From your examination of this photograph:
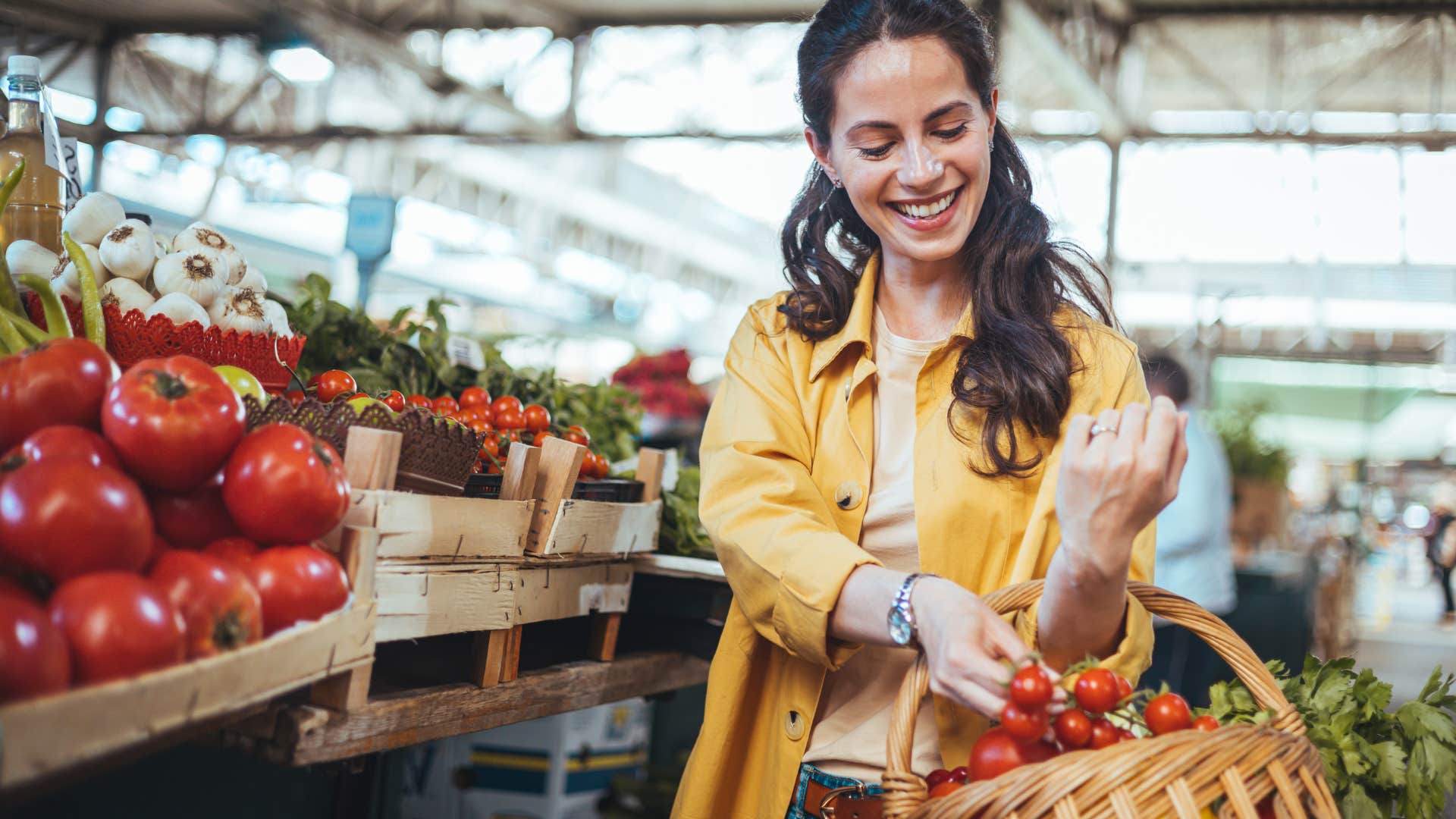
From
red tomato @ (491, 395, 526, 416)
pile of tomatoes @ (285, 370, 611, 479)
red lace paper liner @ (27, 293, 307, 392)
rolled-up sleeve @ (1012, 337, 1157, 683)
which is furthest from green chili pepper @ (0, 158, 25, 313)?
rolled-up sleeve @ (1012, 337, 1157, 683)

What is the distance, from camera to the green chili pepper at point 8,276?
1562 mm

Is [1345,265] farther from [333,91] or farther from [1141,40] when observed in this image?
[333,91]

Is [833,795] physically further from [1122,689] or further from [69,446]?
[69,446]

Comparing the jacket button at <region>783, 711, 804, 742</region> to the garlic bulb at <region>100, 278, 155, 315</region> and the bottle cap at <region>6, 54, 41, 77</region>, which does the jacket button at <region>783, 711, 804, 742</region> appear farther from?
the bottle cap at <region>6, 54, 41, 77</region>

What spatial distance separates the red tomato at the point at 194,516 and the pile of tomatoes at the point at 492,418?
0.61 meters

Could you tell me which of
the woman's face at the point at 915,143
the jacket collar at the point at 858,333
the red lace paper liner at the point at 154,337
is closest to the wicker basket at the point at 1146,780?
the jacket collar at the point at 858,333

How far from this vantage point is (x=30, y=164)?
1.76 meters

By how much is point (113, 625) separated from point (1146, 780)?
94 cm

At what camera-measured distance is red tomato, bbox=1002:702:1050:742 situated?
118cm

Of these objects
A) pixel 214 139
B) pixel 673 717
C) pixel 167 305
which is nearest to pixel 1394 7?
pixel 673 717

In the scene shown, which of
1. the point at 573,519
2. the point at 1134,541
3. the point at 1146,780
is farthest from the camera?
the point at 573,519

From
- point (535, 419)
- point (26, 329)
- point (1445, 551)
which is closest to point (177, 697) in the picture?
point (26, 329)

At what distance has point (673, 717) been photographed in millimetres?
3418

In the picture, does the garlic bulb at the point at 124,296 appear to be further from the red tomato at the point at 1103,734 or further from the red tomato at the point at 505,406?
the red tomato at the point at 1103,734
